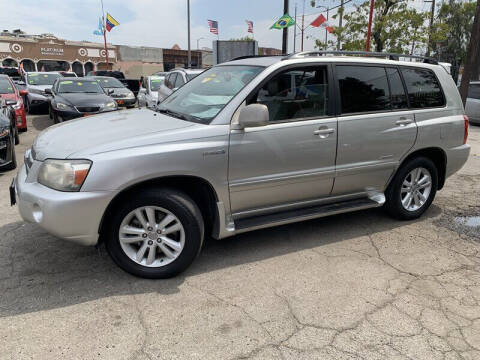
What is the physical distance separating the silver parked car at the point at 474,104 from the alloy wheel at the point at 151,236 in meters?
14.0

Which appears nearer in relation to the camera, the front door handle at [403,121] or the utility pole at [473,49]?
the front door handle at [403,121]

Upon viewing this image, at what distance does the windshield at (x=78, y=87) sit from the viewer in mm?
11539

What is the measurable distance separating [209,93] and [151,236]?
61.2 inches

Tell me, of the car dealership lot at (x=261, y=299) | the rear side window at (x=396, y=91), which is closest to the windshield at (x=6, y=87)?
the car dealership lot at (x=261, y=299)

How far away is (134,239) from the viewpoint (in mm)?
3166

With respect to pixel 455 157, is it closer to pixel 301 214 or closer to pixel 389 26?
pixel 301 214

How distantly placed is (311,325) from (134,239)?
1.51 metres

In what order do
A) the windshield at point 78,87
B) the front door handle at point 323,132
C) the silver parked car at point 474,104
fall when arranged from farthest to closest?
the silver parked car at point 474,104, the windshield at point 78,87, the front door handle at point 323,132

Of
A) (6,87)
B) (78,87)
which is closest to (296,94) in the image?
(6,87)

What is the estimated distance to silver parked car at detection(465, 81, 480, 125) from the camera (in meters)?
13.8

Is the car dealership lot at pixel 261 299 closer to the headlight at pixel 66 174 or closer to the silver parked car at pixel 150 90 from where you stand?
the headlight at pixel 66 174

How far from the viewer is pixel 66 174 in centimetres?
289

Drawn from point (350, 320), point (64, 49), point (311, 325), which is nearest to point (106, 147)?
point (311, 325)

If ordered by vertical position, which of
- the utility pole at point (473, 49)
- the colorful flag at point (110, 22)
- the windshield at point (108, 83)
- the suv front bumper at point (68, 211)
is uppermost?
the colorful flag at point (110, 22)
